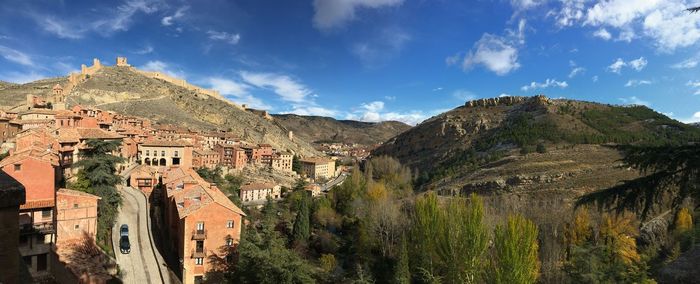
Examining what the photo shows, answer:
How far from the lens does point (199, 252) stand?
89.5 feet

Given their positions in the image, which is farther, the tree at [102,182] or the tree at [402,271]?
the tree at [402,271]

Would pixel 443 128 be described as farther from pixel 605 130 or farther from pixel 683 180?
pixel 683 180

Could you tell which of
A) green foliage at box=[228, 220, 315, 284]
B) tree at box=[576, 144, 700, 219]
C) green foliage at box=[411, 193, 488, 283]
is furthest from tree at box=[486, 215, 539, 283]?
tree at box=[576, 144, 700, 219]

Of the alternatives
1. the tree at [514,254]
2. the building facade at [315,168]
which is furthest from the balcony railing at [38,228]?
the building facade at [315,168]

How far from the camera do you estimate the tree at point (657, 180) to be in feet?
17.6

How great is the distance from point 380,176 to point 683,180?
260 ft

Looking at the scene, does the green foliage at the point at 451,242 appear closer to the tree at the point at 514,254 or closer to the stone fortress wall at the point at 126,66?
the tree at the point at 514,254

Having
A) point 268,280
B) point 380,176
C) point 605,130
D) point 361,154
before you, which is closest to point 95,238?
point 268,280

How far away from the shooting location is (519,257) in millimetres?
24500

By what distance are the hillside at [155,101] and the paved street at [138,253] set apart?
6994cm

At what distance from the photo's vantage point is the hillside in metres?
96.1

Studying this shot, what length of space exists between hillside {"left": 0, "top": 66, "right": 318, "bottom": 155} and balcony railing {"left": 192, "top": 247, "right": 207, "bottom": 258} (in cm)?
7864

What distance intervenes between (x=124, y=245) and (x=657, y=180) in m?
30.4

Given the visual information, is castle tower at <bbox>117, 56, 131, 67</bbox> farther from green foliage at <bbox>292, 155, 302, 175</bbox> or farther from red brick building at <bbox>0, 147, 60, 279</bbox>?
red brick building at <bbox>0, 147, 60, 279</bbox>
